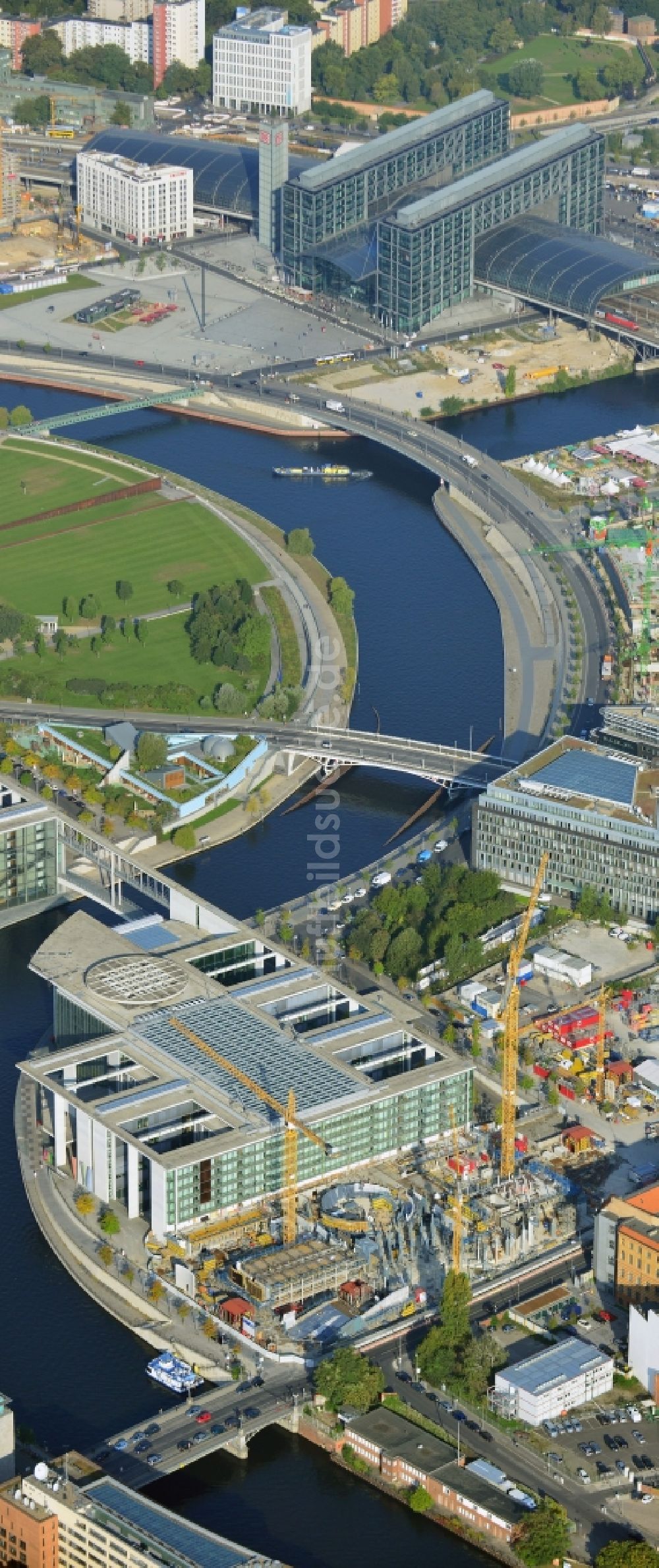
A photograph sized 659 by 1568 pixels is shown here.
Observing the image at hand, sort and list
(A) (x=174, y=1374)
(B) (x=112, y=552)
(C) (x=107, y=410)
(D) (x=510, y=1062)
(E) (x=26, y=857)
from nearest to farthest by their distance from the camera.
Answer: (A) (x=174, y=1374), (D) (x=510, y=1062), (E) (x=26, y=857), (B) (x=112, y=552), (C) (x=107, y=410)

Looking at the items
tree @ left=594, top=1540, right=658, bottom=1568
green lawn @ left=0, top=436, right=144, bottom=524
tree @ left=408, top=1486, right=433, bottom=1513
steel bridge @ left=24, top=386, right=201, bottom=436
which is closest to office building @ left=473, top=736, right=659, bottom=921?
tree @ left=408, top=1486, right=433, bottom=1513

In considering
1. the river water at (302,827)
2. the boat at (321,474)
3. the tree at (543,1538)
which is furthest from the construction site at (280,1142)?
the boat at (321,474)

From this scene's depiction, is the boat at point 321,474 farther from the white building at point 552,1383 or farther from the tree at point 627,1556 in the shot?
the tree at point 627,1556

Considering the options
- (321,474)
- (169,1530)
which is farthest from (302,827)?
(169,1530)

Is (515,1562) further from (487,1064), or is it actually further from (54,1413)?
(487,1064)

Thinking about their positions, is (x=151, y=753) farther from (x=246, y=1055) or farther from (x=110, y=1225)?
(x=110, y=1225)

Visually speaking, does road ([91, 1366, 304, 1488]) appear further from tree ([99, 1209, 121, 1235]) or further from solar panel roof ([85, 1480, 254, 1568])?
tree ([99, 1209, 121, 1235])
